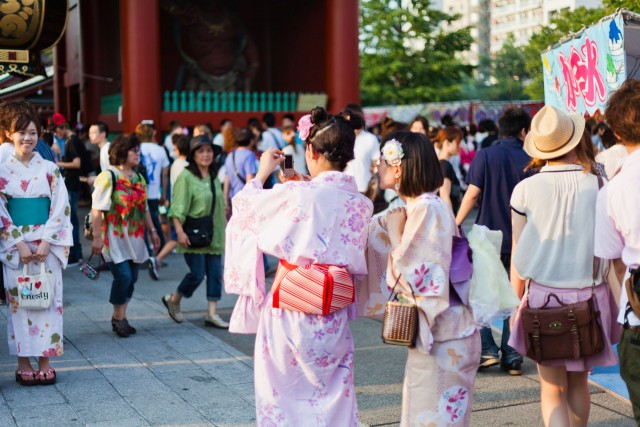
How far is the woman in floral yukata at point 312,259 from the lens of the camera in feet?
12.0

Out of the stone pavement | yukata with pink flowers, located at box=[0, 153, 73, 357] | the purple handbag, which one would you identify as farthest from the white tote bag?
→ the purple handbag

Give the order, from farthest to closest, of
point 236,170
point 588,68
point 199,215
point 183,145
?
point 236,170, point 183,145, point 199,215, point 588,68

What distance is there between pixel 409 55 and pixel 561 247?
40.0m

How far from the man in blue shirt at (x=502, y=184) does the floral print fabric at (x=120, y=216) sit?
8.65ft

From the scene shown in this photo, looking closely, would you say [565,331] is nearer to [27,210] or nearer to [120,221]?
[27,210]

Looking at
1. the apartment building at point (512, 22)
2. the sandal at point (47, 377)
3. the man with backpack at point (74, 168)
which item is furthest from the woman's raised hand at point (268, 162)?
the apartment building at point (512, 22)

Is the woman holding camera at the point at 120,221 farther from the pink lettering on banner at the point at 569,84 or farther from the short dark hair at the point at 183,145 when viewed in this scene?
the pink lettering on banner at the point at 569,84

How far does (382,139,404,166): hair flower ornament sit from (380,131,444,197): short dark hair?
2cm

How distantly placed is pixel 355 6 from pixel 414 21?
2624 centimetres

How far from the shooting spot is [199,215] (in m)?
6.97

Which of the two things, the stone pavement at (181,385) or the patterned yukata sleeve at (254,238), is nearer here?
the patterned yukata sleeve at (254,238)

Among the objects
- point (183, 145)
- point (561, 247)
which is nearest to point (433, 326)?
point (561, 247)

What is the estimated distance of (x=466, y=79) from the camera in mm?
60031

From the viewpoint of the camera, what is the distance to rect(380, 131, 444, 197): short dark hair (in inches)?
136
